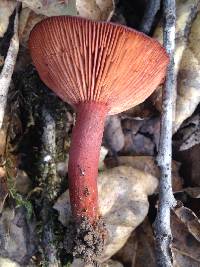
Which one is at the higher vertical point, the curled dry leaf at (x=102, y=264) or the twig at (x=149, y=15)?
the twig at (x=149, y=15)

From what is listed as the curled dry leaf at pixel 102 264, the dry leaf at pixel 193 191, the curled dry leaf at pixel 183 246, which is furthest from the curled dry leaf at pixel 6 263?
the dry leaf at pixel 193 191

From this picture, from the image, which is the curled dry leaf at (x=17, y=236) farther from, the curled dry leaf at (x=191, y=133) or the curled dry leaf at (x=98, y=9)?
the curled dry leaf at (x=98, y=9)

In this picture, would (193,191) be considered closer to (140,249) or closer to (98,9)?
(140,249)

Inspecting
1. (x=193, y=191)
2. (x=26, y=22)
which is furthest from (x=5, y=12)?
(x=193, y=191)

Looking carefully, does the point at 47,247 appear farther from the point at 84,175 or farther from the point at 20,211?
the point at 84,175

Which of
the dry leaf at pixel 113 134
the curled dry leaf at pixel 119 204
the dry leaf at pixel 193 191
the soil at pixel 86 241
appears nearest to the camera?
the soil at pixel 86 241

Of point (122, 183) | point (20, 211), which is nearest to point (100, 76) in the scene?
point (122, 183)

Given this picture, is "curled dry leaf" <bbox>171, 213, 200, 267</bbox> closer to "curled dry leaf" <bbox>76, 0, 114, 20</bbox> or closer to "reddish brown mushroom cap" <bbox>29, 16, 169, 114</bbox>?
"reddish brown mushroom cap" <bbox>29, 16, 169, 114</bbox>
